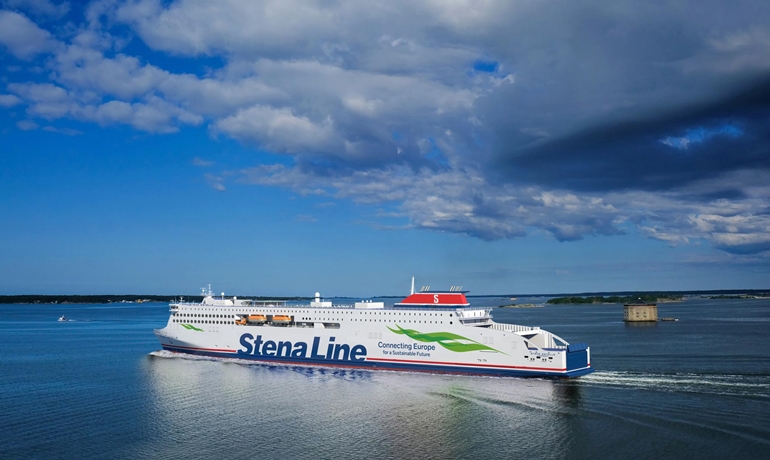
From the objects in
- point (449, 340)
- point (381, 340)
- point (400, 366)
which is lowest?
point (400, 366)

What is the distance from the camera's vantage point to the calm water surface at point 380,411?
62.5ft

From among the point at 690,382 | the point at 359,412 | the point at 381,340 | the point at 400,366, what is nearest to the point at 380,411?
the point at 359,412

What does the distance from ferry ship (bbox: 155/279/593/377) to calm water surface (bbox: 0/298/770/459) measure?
3.55 feet

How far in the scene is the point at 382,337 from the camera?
3444cm

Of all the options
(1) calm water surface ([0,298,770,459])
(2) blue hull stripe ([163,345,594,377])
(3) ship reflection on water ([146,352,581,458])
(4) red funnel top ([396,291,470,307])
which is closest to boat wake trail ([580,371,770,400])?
(1) calm water surface ([0,298,770,459])

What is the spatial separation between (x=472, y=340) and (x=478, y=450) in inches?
525

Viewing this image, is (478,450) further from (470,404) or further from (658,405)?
(658,405)

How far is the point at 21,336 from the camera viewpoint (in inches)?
2411

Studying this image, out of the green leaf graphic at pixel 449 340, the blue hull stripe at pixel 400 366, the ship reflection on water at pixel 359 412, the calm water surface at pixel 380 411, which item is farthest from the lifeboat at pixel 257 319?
the green leaf graphic at pixel 449 340

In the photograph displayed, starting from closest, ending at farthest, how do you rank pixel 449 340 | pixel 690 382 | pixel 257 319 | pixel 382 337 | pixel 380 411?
pixel 380 411 → pixel 690 382 → pixel 449 340 → pixel 382 337 → pixel 257 319

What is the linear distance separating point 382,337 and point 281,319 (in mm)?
7934

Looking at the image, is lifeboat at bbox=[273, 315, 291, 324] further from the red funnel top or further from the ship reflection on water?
the red funnel top

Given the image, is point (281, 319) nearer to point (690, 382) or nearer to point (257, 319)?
point (257, 319)

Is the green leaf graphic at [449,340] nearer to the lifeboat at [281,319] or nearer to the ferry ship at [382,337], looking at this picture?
the ferry ship at [382,337]
